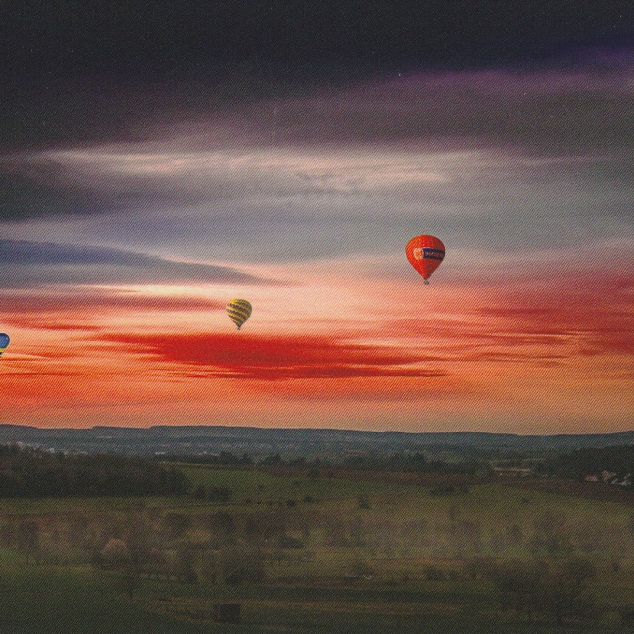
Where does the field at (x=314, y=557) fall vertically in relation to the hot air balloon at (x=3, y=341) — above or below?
below

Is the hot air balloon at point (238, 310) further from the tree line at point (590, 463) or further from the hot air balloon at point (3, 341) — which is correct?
the tree line at point (590, 463)

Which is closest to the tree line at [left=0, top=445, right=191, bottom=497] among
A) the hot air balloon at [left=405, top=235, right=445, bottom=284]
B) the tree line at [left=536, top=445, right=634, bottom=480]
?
the tree line at [left=536, top=445, right=634, bottom=480]

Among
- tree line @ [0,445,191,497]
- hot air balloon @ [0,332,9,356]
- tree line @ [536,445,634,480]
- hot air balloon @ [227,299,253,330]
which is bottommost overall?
tree line @ [0,445,191,497]

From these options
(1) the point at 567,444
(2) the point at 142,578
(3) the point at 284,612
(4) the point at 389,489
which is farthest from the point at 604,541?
(2) the point at 142,578

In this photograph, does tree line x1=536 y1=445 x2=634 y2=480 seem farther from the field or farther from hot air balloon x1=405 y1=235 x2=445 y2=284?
hot air balloon x1=405 y1=235 x2=445 y2=284

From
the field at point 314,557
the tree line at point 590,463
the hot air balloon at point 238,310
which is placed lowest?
the field at point 314,557

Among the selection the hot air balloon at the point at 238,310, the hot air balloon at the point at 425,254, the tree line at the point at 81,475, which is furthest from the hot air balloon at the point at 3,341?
the hot air balloon at the point at 425,254

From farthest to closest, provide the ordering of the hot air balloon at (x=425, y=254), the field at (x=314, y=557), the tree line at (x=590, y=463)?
the tree line at (x=590, y=463)
the hot air balloon at (x=425, y=254)
the field at (x=314, y=557)
